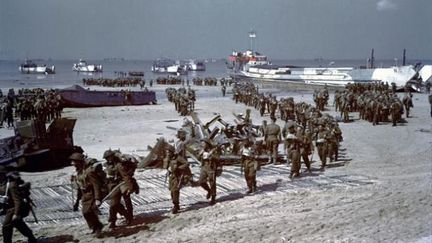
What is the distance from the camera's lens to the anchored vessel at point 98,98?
128ft

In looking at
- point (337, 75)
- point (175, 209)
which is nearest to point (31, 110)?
point (175, 209)

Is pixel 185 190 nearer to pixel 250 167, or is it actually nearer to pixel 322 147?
pixel 250 167

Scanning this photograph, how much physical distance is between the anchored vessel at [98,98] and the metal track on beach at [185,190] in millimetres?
26450

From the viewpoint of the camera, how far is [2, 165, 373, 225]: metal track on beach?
1027 centimetres

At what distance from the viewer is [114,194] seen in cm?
873

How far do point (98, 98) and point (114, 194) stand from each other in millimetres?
31907

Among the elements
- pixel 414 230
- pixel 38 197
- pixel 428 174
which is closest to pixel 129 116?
pixel 38 197

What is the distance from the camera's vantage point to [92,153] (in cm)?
1769

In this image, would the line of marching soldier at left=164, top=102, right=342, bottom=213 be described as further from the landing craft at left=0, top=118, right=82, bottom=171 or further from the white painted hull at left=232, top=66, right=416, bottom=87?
the white painted hull at left=232, top=66, right=416, bottom=87

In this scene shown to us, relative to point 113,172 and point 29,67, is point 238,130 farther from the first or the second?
point 29,67

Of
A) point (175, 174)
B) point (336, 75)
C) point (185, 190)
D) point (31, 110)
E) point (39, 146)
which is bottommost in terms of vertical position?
point (185, 190)

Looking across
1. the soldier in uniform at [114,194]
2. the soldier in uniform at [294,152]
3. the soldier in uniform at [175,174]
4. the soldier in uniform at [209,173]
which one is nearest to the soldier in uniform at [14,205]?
the soldier in uniform at [114,194]

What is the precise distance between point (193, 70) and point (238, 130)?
130034mm

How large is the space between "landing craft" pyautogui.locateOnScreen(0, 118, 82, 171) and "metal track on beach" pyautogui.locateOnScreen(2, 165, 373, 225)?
2.61m
